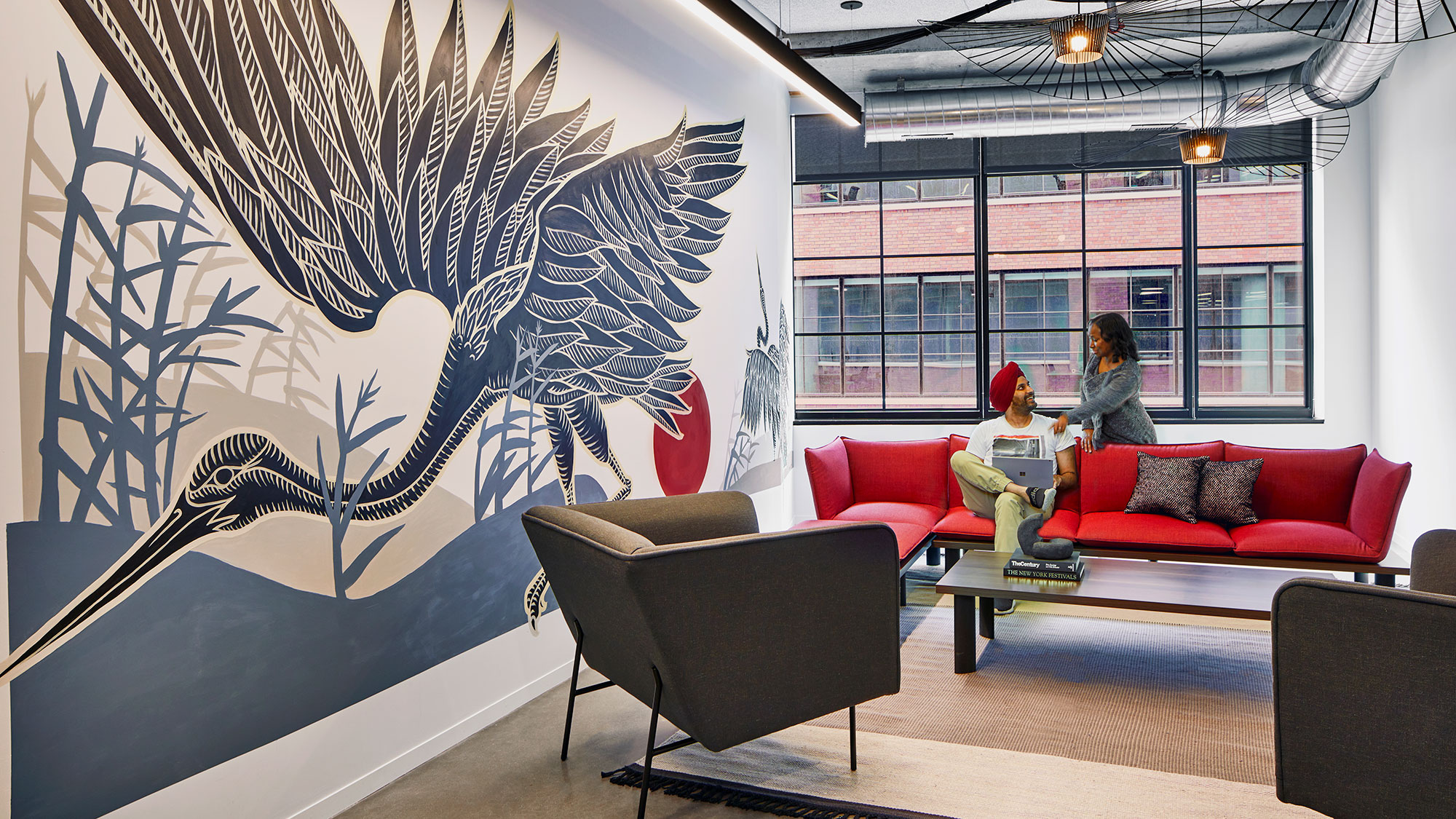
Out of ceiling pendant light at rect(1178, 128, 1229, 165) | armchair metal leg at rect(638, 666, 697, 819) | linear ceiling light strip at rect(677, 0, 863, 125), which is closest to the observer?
armchair metal leg at rect(638, 666, 697, 819)

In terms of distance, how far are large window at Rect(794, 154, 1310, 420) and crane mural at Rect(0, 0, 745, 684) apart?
2.97m

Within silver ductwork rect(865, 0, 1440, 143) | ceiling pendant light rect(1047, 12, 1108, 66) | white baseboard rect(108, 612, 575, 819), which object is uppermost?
silver ductwork rect(865, 0, 1440, 143)

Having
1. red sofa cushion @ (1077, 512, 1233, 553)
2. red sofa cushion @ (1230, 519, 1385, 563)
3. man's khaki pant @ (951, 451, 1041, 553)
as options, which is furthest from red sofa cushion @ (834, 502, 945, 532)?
red sofa cushion @ (1230, 519, 1385, 563)

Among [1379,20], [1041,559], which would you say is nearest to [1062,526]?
[1041,559]

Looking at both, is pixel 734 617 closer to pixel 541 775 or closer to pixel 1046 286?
pixel 541 775

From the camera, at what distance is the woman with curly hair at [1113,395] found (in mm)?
5363

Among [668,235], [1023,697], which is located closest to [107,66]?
[668,235]

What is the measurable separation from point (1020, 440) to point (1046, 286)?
2423mm

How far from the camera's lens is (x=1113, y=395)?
5359 millimetres

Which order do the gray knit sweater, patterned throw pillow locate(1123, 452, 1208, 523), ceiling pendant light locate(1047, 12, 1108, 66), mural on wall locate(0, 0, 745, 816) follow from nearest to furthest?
mural on wall locate(0, 0, 745, 816) < ceiling pendant light locate(1047, 12, 1108, 66) < patterned throw pillow locate(1123, 452, 1208, 523) < the gray knit sweater

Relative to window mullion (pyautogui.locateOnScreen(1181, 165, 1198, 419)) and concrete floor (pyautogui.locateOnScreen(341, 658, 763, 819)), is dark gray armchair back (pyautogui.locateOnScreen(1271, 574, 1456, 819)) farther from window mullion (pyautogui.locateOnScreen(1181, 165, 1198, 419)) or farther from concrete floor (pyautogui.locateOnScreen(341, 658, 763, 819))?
window mullion (pyautogui.locateOnScreen(1181, 165, 1198, 419))

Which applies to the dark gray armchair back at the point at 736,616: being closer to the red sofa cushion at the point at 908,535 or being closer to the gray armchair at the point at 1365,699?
the gray armchair at the point at 1365,699

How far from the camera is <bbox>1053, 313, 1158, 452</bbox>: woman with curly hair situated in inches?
211

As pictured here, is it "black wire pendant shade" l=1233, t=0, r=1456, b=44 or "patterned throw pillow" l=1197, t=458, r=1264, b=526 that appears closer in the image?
"black wire pendant shade" l=1233, t=0, r=1456, b=44
